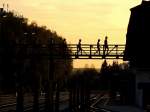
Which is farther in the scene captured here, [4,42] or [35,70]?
[35,70]

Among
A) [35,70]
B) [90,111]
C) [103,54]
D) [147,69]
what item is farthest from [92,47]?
[35,70]

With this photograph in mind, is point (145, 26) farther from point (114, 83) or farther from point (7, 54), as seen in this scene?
point (114, 83)

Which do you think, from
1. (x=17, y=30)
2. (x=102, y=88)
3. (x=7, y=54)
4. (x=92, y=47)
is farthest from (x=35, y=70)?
(x=102, y=88)

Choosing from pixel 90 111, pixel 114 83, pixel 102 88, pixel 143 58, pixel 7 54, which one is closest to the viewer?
pixel 90 111

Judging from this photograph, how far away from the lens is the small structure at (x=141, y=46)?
234ft

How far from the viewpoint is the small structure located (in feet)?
234

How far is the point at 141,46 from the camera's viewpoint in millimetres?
71500

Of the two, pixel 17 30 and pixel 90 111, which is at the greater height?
pixel 17 30

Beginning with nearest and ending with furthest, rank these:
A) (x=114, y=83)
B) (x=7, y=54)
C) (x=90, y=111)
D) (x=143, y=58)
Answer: (x=90, y=111) → (x=143, y=58) → (x=7, y=54) → (x=114, y=83)

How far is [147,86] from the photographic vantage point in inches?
2894

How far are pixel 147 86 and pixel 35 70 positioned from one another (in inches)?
1630

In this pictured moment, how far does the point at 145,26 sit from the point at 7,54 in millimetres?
21500

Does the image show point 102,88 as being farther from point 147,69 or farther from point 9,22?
point 147,69

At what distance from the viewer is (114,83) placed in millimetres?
121875
